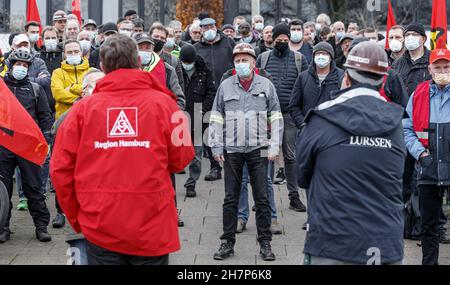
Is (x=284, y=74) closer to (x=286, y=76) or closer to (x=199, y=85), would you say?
(x=286, y=76)

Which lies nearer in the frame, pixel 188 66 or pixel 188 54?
pixel 188 54

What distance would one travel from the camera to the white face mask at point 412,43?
34.1 feet

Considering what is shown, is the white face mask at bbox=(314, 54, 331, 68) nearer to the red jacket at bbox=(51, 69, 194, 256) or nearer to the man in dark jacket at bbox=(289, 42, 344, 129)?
the man in dark jacket at bbox=(289, 42, 344, 129)

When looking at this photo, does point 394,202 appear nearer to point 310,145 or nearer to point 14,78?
point 310,145

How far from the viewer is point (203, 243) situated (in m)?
9.30

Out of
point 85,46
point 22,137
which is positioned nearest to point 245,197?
point 22,137

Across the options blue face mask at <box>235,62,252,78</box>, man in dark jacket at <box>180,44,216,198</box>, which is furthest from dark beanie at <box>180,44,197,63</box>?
blue face mask at <box>235,62,252,78</box>

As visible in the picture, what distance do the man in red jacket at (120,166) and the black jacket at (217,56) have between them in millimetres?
8489

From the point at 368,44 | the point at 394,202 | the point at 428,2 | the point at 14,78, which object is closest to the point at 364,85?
the point at 368,44

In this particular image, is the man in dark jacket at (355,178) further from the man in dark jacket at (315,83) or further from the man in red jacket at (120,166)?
the man in dark jacket at (315,83)

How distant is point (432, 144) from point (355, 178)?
10.4ft

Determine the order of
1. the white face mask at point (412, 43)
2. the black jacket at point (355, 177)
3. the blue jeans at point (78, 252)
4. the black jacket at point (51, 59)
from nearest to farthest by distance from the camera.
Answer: the black jacket at point (355, 177), the blue jeans at point (78, 252), the white face mask at point (412, 43), the black jacket at point (51, 59)

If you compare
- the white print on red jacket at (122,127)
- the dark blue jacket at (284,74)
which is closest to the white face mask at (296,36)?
the dark blue jacket at (284,74)
